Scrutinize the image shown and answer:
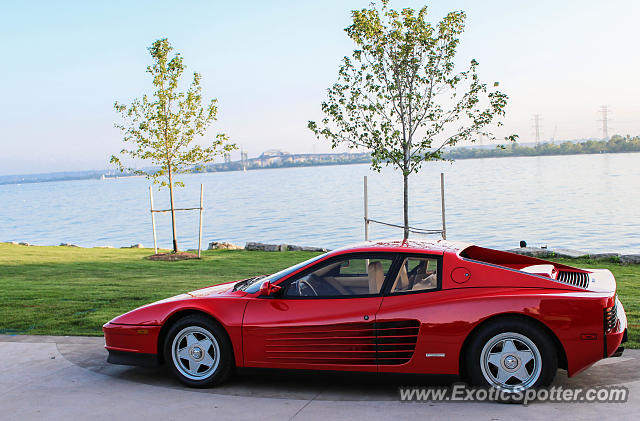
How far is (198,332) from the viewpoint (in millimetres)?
5926

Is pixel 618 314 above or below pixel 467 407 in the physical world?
above

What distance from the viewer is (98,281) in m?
14.2

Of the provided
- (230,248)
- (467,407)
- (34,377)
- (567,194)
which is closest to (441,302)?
(467,407)

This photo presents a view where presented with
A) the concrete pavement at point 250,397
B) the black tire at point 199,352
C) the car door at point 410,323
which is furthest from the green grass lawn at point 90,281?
the car door at point 410,323

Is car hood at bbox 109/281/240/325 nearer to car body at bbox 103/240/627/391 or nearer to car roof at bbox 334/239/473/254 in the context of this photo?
car body at bbox 103/240/627/391

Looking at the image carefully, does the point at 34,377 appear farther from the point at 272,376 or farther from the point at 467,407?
the point at 467,407

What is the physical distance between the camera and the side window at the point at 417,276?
551 cm

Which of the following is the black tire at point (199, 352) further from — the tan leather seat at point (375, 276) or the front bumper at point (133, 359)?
the tan leather seat at point (375, 276)

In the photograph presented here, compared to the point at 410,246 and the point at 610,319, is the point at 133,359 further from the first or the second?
Result: the point at 610,319

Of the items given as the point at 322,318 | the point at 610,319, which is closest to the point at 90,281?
the point at 322,318

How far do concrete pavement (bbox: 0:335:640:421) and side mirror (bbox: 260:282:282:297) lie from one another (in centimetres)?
72

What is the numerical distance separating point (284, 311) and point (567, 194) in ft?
189

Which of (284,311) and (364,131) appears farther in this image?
(364,131)

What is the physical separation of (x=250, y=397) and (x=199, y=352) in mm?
690
